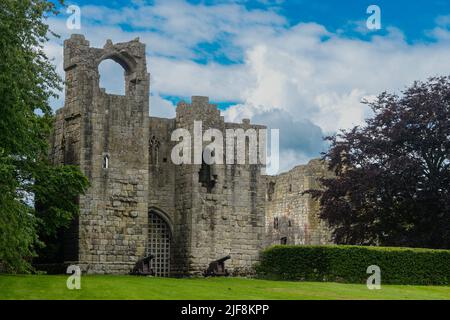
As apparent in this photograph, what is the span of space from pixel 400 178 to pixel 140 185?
46.8 feet

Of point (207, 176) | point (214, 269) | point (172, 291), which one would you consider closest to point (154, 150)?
point (207, 176)

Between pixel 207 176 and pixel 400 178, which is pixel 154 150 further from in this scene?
pixel 400 178

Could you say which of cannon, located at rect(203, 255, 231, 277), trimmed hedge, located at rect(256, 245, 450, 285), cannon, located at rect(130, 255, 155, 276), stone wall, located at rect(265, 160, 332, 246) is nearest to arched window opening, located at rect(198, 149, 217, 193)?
cannon, located at rect(203, 255, 231, 277)

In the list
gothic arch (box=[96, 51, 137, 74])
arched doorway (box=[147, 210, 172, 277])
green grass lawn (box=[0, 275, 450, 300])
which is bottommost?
green grass lawn (box=[0, 275, 450, 300])

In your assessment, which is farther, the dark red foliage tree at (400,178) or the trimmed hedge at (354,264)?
the dark red foliage tree at (400,178)

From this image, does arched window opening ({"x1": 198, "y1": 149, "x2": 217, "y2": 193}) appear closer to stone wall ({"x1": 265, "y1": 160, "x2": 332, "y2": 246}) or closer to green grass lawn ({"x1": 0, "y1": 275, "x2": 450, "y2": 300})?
green grass lawn ({"x1": 0, "y1": 275, "x2": 450, "y2": 300})

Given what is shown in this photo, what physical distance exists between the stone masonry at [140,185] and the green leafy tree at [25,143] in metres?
2.69

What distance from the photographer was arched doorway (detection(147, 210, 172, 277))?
43688mm

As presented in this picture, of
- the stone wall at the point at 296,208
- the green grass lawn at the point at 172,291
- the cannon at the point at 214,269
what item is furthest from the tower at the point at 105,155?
the stone wall at the point at 296,208

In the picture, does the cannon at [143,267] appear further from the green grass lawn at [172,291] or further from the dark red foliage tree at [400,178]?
the dark red foliage tree at [400,178]

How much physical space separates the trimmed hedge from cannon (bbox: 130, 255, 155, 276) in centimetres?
594

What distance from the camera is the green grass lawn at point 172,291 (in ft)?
88.9
